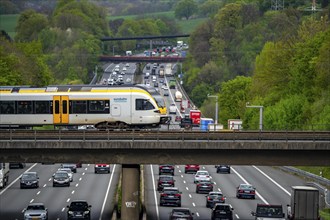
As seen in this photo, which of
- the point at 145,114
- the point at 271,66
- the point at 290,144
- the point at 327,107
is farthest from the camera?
the point at 271,66

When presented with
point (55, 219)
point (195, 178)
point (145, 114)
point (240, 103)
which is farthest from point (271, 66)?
point (55, 219)

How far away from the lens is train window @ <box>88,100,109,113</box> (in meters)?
84.1

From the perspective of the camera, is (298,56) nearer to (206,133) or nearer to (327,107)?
(327,107)

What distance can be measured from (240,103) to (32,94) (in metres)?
78.2

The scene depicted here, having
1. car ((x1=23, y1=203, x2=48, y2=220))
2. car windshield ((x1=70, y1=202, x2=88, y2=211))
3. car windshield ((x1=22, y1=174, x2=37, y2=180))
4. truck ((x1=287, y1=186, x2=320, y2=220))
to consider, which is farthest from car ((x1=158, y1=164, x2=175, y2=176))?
truck ((x1=287, y1=186, x2=320, y2=220))

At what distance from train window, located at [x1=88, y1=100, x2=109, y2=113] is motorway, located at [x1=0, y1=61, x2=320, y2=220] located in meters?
5.91

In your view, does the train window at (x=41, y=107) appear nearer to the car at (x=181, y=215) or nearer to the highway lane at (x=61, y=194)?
the highway lane at (x=61, y=194)

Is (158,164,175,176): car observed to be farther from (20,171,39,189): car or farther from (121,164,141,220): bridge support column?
(121,164,141,220): bridge support column

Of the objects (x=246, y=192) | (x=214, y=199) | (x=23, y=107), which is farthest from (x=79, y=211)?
(x=246, y=192)

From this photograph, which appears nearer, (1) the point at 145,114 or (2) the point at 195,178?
(1) the point at 145,114

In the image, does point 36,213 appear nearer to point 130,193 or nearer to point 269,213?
point 130,193

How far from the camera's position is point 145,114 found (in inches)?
3305

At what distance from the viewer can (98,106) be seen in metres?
84.4

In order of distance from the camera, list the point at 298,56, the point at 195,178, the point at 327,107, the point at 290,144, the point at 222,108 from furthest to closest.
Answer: the point at 222,108
the point at 298,56
the point at 327,107
the point at 195,178
the point at 290,144
